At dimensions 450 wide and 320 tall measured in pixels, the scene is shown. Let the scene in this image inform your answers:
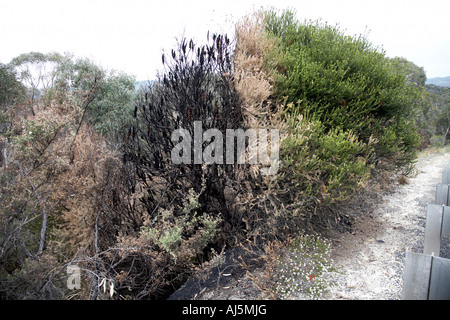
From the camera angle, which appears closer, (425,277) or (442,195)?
(425,277)

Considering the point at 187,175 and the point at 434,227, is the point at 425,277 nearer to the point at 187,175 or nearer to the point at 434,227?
the point at 434,227

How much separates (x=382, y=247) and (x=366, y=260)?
0.67 metres

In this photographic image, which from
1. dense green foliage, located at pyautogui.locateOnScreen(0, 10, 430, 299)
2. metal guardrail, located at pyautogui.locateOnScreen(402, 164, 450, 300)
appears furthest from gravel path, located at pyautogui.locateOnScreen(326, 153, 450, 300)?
metal guardrail, located at pyautogui.locateOnScreen(402, 164, 450, 300)

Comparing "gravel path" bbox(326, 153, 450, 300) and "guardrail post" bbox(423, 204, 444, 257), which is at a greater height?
"guardrail post" bbox(423, 204, 444, 257)

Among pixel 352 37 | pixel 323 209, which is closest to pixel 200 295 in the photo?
pixel 323 209

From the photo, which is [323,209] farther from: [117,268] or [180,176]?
[117,268]

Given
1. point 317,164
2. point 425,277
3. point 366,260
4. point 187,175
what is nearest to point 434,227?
point 425,277

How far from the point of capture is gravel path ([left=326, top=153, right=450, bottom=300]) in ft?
11.6

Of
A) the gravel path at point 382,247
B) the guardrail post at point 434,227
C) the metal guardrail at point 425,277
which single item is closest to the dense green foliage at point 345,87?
the gravel path at point 382,247

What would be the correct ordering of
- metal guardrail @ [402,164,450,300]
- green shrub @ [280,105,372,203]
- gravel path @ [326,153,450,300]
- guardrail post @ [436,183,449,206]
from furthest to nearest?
green shrub @ [280,105,372,203] < guardrail post @ [436,183,449,206] < gravel path @ [326,153,450,300] < metal guardrail @ [402,164,450,300]

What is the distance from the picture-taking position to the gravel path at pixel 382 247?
3535mm

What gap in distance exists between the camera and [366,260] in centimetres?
426

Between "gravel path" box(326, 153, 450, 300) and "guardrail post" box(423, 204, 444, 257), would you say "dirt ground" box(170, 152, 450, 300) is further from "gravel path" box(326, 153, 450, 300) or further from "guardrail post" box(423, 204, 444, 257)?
"guardrail post" box(423, 204, 444, 257)
